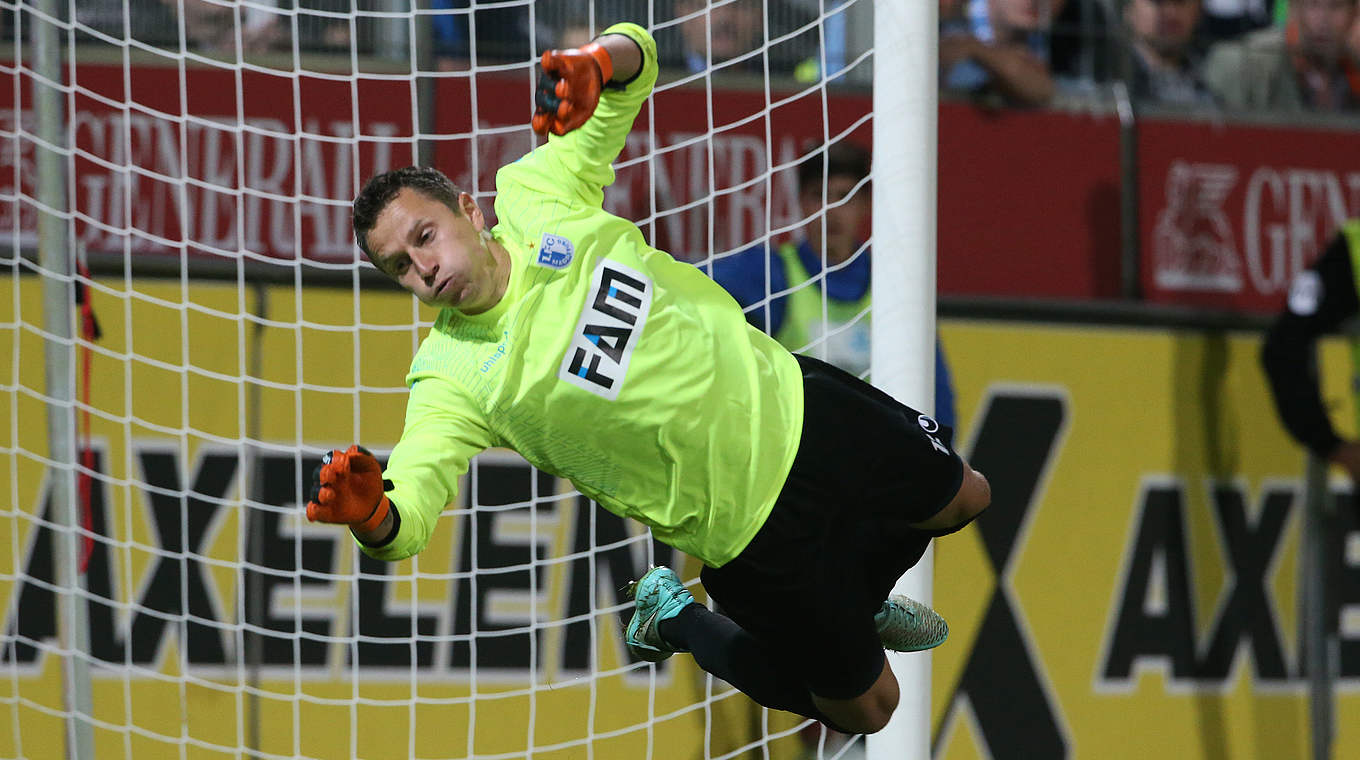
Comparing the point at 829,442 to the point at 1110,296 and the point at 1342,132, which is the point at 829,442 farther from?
the point at 1342,132

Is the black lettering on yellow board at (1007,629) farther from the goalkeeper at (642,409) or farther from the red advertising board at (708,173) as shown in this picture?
the goalkeeper at (642,409)

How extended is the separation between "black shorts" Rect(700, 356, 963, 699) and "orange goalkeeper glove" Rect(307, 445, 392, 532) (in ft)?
2.69

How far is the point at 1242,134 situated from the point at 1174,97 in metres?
0.27

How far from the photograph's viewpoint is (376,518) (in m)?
2.62

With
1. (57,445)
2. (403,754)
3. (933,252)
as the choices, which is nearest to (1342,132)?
(933,252)

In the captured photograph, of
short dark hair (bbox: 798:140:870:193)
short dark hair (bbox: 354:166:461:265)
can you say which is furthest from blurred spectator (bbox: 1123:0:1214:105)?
short dark hair (bbox: 354:166:461:265)

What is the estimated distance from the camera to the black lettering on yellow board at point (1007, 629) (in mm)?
5039

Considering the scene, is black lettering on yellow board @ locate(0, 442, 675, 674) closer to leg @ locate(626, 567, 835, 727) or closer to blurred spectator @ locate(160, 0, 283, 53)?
leg @ locate(626, 567, 835, 727)

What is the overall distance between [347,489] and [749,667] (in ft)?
3.78

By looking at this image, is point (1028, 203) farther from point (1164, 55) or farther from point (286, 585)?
point (286, 585)

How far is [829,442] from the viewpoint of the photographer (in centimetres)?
310

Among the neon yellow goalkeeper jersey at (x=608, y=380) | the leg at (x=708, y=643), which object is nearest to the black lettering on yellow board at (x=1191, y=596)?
the leg at (x=708, y=643)

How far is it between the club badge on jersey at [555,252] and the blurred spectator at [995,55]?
2.48m

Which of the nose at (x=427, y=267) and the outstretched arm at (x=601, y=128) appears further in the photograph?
the outstretched arm at (x=601, y=128)
